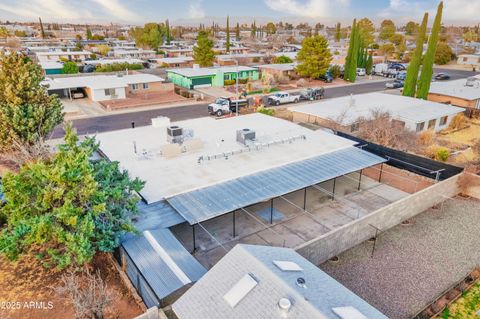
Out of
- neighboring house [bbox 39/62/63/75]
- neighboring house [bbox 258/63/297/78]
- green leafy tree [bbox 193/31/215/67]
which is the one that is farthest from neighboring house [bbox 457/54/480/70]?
neighboring house [bbox 39/62/63/75]

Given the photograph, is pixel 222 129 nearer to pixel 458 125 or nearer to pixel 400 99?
pixel 400 99

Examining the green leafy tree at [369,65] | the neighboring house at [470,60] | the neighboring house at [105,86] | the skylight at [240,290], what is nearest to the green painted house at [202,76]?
the neighboring house at [105,86]

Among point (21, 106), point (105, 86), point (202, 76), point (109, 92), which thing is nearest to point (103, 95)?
point (109, 92)

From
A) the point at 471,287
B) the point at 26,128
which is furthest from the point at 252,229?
the point at 26,128

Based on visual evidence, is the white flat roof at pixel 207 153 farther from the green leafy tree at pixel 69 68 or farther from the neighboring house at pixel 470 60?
the neighboring house at pixel 470 60

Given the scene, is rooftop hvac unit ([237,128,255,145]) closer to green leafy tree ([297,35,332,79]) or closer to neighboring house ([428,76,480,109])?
neighboring house ([428,76,480,109])

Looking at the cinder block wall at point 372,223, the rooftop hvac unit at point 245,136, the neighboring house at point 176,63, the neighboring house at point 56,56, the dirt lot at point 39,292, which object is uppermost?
the neighboring house at point 56,56
